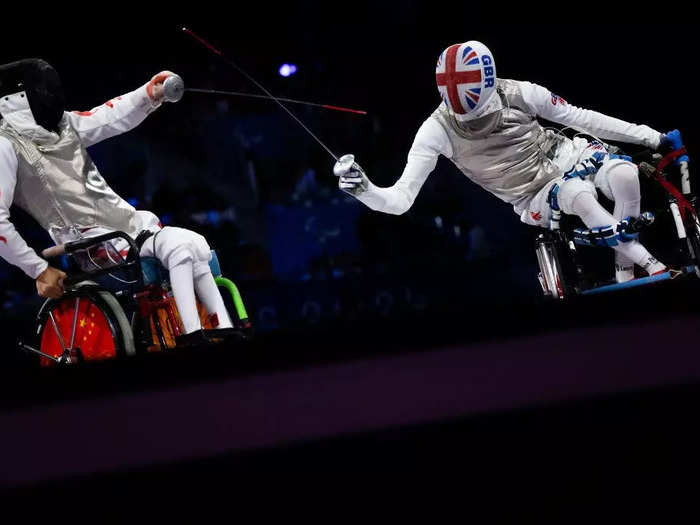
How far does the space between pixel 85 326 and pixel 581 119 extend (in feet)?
7.29

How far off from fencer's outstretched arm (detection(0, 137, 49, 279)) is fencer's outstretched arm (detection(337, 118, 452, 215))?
1.17 metres

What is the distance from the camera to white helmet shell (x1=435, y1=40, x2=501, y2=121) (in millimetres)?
3330

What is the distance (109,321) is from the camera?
2.80 meters

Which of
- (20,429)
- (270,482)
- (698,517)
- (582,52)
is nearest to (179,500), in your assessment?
(270,482)

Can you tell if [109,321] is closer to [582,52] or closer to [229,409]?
[229,409]

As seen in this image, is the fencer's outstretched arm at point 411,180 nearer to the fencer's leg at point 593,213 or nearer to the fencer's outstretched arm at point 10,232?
the fencer's leg at point 593,213

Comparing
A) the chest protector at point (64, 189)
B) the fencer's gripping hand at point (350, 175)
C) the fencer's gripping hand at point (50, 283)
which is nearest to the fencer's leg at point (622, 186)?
the fencer's gripping hand at point (350, 175)

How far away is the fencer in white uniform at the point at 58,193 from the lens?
293 centimetres

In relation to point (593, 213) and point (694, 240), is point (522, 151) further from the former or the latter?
point (694, 240)

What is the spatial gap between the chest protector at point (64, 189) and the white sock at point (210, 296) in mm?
364

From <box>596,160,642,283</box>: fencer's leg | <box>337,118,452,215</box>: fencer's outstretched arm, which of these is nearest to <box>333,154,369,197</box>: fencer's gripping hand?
<box>337,118,452,215</box>: fencer's outstretched arm

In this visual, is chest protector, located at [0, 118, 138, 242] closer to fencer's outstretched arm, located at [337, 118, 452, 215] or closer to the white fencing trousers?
the white fencing trousers

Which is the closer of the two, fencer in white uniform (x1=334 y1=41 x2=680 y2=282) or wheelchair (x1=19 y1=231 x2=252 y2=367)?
wheelchair (x1=19 y1=231 x2=252 y2=367)

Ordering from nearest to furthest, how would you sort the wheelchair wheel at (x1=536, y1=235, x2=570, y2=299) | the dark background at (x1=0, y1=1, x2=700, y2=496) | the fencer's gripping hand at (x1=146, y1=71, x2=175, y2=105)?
the fencer's gripping hand at (x1=146, y1=71, x2=175, y2=105) < the wheelchair wheel at (x1=536, y1=235, x2=570, y2=299) < the dark background at (x1=0, y1=1, x2=700, y2=496)
